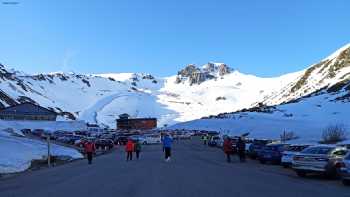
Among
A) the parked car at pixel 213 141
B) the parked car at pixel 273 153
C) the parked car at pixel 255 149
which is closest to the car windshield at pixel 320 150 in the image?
the parked car at pixel 273 153

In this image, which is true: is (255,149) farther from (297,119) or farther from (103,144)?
(297,119)

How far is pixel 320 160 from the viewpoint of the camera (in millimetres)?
23281

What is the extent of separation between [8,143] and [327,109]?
346 ft

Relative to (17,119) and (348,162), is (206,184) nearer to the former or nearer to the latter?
(348,162)

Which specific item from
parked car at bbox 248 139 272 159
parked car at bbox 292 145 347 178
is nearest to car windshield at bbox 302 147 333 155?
parked car at bbox 292 145 347 178

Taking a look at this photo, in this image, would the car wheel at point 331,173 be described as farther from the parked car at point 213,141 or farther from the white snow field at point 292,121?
the parked car at point 213,141

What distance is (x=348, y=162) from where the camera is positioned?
19.8 meters

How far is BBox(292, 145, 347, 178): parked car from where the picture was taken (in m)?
23.2

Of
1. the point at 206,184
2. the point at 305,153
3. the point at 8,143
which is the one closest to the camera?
the point at 206,184

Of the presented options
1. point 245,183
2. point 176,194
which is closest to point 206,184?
point 245,183

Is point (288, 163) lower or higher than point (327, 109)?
lower

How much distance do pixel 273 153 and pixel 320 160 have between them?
11998 mm

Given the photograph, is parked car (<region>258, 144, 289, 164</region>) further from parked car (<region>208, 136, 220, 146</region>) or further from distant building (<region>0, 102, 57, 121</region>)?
distant building (<region>0, 102, 57, 121</region>)

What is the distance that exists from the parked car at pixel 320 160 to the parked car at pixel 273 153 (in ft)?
34.1
